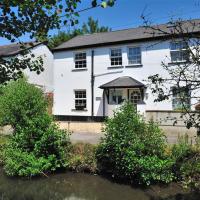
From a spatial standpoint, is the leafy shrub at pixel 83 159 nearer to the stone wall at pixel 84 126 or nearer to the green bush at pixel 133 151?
the green bush at pixel 133 151

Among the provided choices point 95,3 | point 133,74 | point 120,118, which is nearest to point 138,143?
point 120,118

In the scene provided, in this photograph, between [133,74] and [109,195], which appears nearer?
[109,195]

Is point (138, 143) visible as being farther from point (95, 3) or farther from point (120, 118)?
point (95, 3)

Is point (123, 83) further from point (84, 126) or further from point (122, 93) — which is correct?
point (84, 126)

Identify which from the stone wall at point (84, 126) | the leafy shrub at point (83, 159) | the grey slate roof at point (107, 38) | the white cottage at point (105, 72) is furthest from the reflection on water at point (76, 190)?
the grey slate roof at point (107, 38)

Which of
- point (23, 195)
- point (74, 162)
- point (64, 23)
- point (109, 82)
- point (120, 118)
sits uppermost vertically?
point (109, 82)

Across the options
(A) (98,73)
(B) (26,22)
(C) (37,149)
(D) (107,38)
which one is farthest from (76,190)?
(D) (107,38)

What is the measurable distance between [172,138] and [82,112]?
11335 millimetres

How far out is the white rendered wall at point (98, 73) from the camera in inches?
884

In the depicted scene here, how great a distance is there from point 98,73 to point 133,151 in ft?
49.0

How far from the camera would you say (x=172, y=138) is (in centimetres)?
1545

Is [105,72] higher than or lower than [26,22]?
higher

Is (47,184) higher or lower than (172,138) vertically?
lower

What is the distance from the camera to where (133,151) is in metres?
10.8
